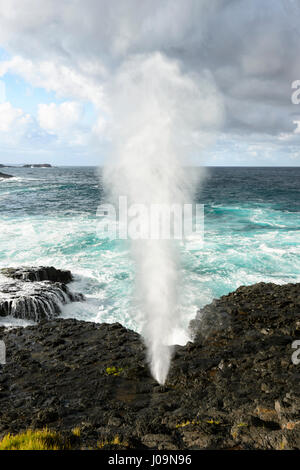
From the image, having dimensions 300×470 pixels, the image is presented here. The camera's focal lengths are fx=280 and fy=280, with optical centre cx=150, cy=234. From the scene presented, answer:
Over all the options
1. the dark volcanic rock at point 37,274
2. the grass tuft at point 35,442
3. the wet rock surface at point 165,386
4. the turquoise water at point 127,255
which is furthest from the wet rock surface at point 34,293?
the grass tuft at point 35,442

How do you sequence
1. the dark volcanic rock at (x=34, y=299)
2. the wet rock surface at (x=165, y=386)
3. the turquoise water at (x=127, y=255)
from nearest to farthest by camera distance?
1. the wet rock surface at (x=165, y=386)
2. the dark volcanic rock at (x=34, y=299)
3. the turquoise water at (x=127, y=255)

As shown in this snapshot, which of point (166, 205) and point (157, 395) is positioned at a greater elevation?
point (166, 205)

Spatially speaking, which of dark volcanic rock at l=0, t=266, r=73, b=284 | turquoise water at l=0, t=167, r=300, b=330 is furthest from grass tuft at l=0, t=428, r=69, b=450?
dark volcanic rock at l=0, t=266, r=73, b=284

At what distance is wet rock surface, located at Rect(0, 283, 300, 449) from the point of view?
6.21 m

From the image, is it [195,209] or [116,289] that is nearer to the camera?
[116,289]

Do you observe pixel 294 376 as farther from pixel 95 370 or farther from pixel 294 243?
pixel 294 243

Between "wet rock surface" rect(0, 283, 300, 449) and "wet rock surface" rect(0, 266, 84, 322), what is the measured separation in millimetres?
1635

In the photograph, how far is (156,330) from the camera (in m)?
13.5

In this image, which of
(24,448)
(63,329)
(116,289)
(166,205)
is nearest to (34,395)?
(24,448)

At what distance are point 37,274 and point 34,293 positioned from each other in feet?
9.44

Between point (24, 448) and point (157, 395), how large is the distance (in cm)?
391

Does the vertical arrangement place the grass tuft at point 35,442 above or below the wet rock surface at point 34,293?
above

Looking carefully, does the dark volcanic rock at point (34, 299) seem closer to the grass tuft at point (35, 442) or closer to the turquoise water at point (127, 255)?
the turquoise water at point (127, 255)

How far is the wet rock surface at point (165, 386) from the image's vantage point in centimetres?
621
